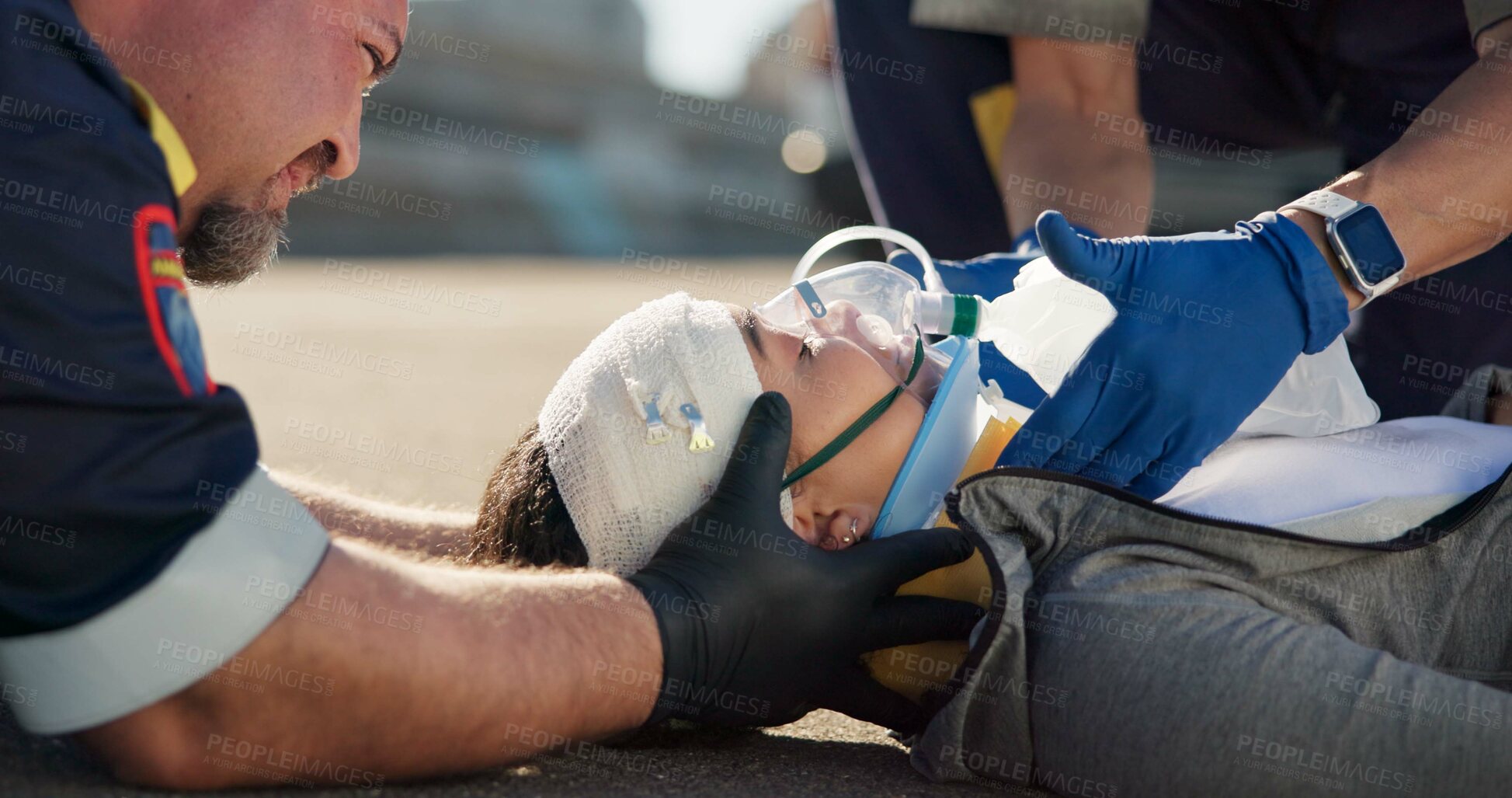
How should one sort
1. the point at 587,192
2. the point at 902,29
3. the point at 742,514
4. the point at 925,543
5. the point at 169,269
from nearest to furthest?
the point at 169,269 → the point at 742,514 → the point at 925,543 → the point at 902,29 → the point at 587,192

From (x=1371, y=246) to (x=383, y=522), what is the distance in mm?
2005

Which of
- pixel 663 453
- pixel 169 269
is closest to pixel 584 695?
pixel 663 453

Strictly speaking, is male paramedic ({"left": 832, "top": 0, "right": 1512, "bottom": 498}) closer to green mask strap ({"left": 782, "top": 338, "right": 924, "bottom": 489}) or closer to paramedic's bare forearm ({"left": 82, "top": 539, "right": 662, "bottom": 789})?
green mask strap ({"left": 782, "top": 338, "right": 924, "bottom": 489})

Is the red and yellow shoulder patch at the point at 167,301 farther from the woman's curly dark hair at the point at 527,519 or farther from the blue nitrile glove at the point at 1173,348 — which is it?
Result: the blue nitrile glove at the point at 1173,348

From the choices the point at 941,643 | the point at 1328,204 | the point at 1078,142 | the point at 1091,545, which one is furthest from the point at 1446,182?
the point at 1078,142

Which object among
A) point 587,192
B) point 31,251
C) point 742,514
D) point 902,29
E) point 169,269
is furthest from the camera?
point 587,192

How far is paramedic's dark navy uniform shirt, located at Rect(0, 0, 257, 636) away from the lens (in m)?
1.39

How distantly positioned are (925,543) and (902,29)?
2.48 meters

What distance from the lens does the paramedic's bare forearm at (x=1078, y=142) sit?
11.2 feet

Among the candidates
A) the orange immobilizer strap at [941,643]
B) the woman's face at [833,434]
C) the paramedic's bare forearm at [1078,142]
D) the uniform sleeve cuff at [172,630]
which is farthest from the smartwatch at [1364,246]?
the uniform sleeve cuff at [172,630]

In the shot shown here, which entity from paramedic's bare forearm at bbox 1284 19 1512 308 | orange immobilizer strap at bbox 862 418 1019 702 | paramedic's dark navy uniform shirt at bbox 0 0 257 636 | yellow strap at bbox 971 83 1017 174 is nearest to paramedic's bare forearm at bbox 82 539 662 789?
paramedic's dark navy uniform shirt at bbox 0 0 257 636

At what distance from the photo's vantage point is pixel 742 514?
1.82 m

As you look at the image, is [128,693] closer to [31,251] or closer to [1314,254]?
[31,251]

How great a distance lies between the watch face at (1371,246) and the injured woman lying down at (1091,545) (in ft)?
1.03
